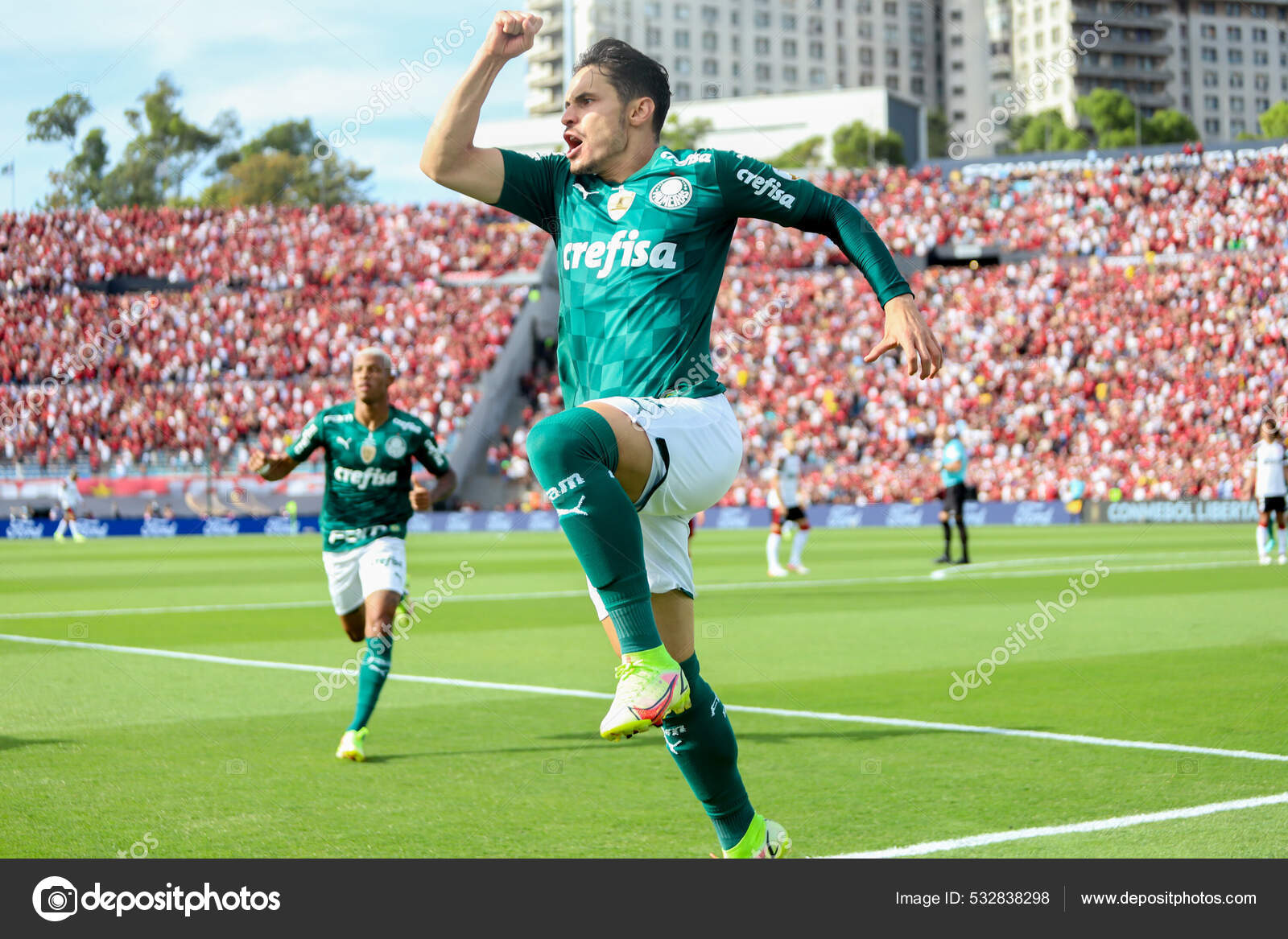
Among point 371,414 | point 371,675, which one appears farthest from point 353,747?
point 371,414

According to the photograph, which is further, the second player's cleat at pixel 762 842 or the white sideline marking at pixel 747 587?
the white sideline marking at pixel 747 587

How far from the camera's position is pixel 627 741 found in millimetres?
8086

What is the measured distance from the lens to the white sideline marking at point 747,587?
1673cm

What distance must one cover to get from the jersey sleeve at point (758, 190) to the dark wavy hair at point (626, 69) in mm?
286

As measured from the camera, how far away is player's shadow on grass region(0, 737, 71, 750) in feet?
25.2

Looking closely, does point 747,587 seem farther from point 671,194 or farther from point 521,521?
point 521,521

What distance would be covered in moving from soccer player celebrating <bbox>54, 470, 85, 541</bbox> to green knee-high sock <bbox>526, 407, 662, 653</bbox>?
37.2 metres

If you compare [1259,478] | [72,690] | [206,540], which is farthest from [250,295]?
[72,690]

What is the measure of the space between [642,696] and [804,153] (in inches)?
3300

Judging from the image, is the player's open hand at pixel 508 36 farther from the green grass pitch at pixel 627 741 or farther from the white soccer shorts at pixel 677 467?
the green grass pitch at pixel 627 741

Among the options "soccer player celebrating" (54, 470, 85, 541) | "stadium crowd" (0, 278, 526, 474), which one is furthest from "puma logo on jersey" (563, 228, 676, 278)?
"stadium crowd" (0, 278, 526, 474)

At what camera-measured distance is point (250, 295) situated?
47.8m

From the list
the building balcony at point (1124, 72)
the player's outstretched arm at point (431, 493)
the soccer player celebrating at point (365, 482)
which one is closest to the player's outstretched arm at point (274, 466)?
the soccer player celebrating at point (365, 482)

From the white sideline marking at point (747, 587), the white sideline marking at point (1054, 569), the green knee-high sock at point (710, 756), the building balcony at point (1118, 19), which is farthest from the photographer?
the building balcony at point (1118, 19)
